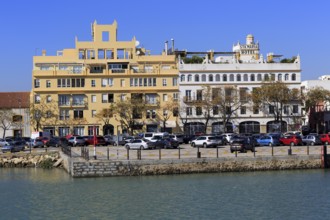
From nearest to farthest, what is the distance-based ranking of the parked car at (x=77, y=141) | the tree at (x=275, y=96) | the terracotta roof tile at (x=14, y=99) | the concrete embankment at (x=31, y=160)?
the concrete embankment at (x=31, y=160), the parked car at (x=77, y=141), the tree at (x=275, y=96), the terracotta roof tile at (x=14, y=99)

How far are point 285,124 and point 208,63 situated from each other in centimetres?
1724

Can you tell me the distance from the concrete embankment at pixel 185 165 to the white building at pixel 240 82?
5403cm

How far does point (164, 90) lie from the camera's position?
363 feet

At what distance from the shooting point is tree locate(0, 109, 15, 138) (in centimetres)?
10931

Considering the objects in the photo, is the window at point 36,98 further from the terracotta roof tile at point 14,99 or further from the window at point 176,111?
the window at point 176,111

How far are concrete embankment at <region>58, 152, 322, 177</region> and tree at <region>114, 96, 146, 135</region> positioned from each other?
47854 millimetres

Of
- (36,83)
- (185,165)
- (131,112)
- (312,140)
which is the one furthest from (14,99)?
(185,165)

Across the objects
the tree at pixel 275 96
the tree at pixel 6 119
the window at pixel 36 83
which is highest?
the window at pixel 36 83

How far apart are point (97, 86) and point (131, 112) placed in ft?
30.1

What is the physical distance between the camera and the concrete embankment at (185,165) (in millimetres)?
53000

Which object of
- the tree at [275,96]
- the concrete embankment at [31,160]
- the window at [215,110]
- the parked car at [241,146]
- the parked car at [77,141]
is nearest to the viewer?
the parked car at [241,146]

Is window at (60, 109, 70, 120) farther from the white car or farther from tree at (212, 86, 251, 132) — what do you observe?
the white car

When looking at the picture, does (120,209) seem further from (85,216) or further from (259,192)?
(259,192)

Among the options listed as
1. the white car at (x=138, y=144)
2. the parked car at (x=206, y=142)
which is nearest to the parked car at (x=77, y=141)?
the white car at (x=138, y=144)
